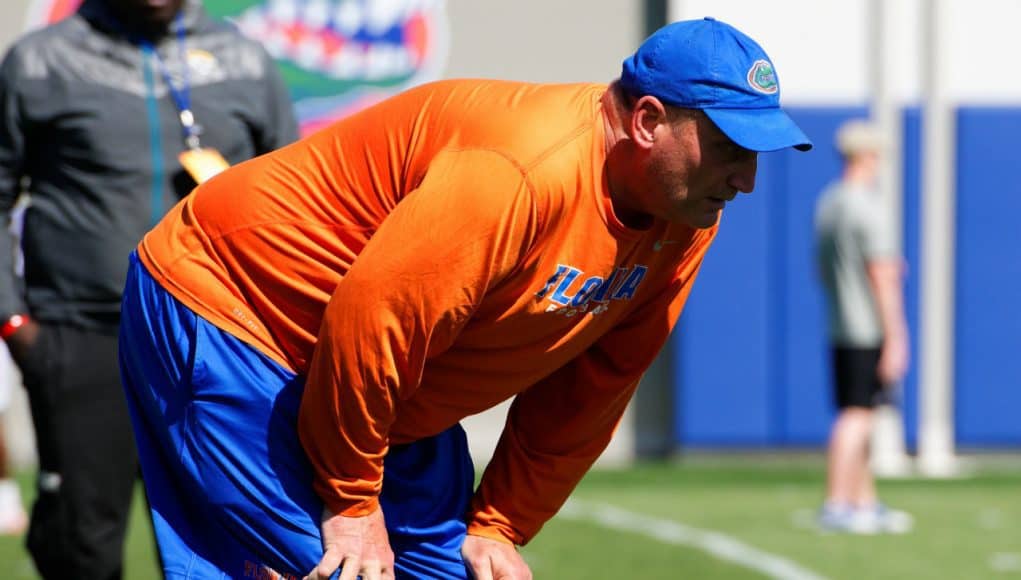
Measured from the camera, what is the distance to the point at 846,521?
30.7ft

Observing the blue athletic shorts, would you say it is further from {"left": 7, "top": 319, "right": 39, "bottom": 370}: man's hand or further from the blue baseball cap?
{"left": 7, "top": 319, "right": 39, "bottom": 370}: man's hand

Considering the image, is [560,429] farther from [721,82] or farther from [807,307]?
[807,307]

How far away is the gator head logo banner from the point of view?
40.8ft

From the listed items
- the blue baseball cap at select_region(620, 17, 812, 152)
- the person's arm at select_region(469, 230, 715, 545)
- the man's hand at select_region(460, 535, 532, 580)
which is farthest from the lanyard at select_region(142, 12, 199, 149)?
the blue baseball cap at select_region(620, 17, 812, 152)

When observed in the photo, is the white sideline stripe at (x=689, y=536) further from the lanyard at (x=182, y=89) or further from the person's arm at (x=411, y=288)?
the person's arm at (x=411, y=288)

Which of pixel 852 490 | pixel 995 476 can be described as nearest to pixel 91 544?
pixel 852 490

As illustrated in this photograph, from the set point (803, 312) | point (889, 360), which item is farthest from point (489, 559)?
point (803, 312)

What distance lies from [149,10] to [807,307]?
805 centimetres

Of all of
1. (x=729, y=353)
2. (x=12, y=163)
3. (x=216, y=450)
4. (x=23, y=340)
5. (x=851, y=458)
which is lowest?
(x=729, y=353)

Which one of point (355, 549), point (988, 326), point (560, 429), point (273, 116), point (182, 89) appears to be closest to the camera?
point (355, 549)

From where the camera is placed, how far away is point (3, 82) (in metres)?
5.27

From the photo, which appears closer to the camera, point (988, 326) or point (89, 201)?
point (89, 201)

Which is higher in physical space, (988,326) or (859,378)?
(859,378)

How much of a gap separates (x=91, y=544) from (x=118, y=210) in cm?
98
